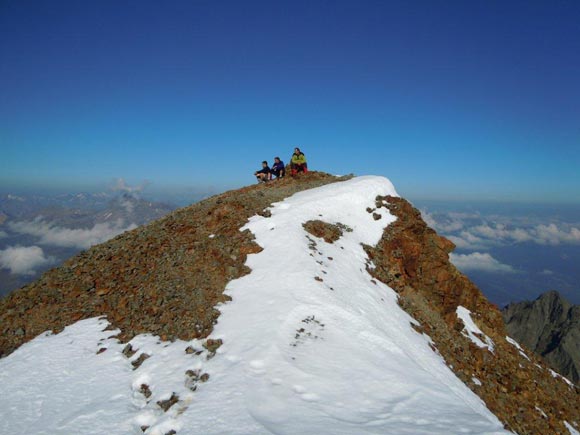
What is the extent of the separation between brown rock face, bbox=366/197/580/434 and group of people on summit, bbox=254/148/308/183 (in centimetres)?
976

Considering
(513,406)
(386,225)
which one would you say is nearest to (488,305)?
(386,225)

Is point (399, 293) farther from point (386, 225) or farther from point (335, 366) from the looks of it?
point (335, 366)

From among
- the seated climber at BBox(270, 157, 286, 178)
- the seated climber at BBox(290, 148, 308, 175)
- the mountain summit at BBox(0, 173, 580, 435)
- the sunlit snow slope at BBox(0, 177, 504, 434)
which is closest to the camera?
the sunlit snow slope at BBox(0, 177, 504, 434)

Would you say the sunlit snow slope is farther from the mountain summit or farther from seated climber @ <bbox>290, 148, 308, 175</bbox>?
seated climber @ <bbox>290, 148, 308, 175</bbox>

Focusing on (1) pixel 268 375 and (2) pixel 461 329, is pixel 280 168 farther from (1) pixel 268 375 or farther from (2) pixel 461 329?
(1) pixel 268 375

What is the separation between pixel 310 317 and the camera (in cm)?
1104

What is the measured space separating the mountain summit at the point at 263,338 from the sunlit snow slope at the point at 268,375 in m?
0.04

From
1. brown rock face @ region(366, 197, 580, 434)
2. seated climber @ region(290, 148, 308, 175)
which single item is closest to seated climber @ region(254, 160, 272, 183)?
seated climber @ region(290, 148, 308, 175)

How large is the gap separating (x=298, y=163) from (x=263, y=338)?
2390 centimetres

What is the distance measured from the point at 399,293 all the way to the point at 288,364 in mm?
10980

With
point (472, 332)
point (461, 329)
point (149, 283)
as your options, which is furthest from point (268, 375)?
point (472, 332)

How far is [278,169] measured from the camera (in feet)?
107

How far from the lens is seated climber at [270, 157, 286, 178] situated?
3256 cm

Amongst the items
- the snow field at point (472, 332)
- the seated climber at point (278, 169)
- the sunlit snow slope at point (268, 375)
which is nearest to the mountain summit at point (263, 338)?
the sunlit snow slope at point (268, 375)
